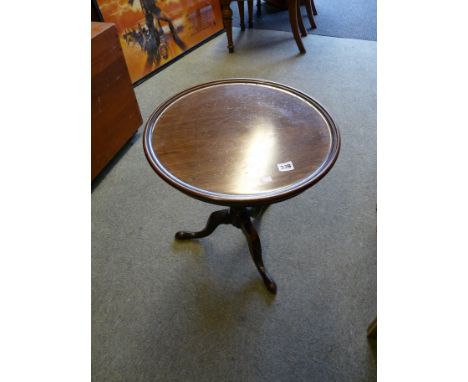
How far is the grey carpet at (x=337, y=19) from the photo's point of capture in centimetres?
300

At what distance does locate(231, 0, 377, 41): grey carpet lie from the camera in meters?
3.00

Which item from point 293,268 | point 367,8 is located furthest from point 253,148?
point 367,8

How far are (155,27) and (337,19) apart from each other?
6.11ft

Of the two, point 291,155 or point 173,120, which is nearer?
point 291,155

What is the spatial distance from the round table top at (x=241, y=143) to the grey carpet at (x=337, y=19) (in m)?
2.26

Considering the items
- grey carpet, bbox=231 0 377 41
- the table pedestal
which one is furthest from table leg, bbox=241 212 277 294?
grey carpet, bbox=231 0 377 41

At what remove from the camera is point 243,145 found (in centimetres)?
99

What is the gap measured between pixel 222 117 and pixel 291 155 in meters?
0.29

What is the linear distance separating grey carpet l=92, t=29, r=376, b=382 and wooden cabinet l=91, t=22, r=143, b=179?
13cm

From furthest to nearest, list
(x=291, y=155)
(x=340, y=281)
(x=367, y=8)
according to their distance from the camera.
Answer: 1. (x=367, y=8)
2. (x=340, y=281)
3. (x=291, y=155)

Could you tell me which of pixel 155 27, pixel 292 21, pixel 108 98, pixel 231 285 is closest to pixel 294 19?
pixel 292 21

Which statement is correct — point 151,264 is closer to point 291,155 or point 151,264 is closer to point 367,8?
point 291,155

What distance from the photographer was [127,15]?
222 cm

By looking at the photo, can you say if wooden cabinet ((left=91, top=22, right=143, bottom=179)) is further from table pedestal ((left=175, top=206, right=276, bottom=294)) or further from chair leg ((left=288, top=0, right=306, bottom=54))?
chair leg ((left=288, top=0, right=306, bottom=54))
